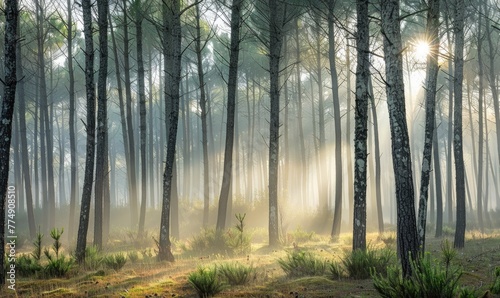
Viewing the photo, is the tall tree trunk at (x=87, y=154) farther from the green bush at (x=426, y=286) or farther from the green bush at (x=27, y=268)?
the green bush at (x=426, y=286)

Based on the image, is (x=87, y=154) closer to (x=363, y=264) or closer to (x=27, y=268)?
(x=27, y=268)

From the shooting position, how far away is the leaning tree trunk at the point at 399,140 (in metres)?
5.78

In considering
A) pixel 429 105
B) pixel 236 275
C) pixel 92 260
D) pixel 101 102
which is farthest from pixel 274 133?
pixel 236 275

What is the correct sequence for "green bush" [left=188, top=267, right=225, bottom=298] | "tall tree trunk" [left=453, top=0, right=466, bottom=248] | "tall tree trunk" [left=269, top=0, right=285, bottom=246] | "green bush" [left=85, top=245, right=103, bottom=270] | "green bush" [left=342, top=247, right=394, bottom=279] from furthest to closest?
"tall tree trunk" [left=269, top=0, right=285, bottom=246], "tall tree trunk" [left=453, top=0, right=466, bottom=248], "green bush" [left=85, top=245, right=103, bottom=270], "green bush" [left=342, top=247, right=394, bottom=279], "green bush" [left=188, top=267, right=225, bottom=298]

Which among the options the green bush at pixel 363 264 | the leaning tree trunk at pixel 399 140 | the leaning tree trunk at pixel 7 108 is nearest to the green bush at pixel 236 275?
the green bush at pixel 363 264

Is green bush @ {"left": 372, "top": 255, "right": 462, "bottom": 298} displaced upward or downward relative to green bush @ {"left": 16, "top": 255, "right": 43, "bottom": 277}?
upward

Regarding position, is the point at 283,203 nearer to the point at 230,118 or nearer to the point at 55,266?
the point at 230,118

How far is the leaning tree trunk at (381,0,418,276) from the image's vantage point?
5.78 m

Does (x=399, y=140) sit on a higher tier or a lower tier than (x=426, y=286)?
higher

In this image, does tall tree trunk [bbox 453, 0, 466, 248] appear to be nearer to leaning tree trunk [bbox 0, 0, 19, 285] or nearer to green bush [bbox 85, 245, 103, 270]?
green bush [bbox 85, 245, 103, 270]

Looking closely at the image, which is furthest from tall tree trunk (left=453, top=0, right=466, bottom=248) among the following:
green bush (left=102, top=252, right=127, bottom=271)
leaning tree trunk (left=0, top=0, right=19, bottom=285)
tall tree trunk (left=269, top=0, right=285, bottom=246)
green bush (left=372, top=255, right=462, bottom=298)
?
leaning tree trunk (left=0, top=0, right=19, bottom=285)

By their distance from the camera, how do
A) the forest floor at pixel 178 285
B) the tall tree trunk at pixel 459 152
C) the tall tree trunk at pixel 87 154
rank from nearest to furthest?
the forest floor at pixel 178 285 → the tall tree trunk at pixel 87 154 → the tall tree trunk at pixel 459 152

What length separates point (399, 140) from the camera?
6043 mm

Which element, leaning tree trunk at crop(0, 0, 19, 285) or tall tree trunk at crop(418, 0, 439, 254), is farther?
tall tree trunk at crop(418, 0, 439, 254)
